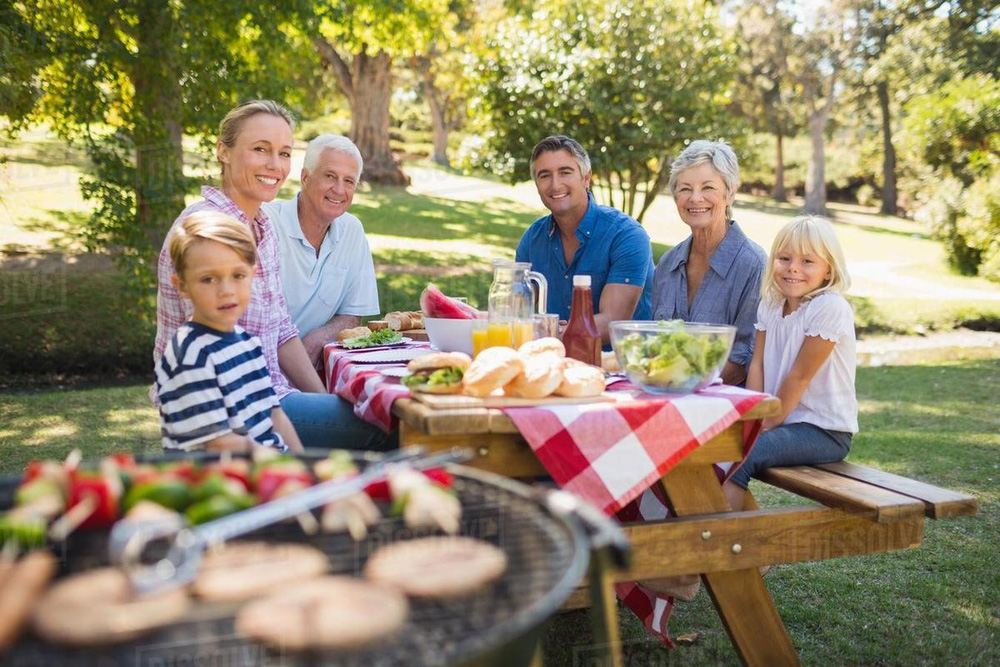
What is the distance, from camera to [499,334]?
112 inches

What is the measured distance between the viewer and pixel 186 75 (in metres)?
8.09

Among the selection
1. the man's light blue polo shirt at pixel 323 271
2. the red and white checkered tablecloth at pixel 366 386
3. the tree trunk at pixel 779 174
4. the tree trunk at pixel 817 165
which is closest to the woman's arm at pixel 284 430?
the red and white checkered tablecloth at pixel 366 386

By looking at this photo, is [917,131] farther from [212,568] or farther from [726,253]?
[212,568]

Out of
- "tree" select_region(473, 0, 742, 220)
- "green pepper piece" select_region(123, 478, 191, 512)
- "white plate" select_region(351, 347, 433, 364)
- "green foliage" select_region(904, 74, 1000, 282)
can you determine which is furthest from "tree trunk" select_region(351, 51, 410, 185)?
"green pepper piece" select_region(123, 478, 191, 512)

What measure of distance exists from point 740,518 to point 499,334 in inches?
35.7

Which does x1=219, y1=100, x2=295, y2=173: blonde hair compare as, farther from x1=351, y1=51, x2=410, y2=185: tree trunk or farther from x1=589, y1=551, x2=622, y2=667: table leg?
x1=351, y1=51, x2=410, y2=185: tree trunk

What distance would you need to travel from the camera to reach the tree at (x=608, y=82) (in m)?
11.1

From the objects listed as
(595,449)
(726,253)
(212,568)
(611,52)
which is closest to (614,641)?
(212,568)

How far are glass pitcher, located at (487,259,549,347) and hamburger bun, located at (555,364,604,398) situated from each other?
1.23ft

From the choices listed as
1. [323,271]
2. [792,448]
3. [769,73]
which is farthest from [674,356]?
[769,73]

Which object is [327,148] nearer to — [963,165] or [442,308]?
[442,308]

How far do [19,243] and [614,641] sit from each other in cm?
1140

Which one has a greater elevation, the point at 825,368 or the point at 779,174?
the point at 779,174

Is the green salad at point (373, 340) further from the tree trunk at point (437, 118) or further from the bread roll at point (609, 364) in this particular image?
the tree trunk at point (437, 118)
